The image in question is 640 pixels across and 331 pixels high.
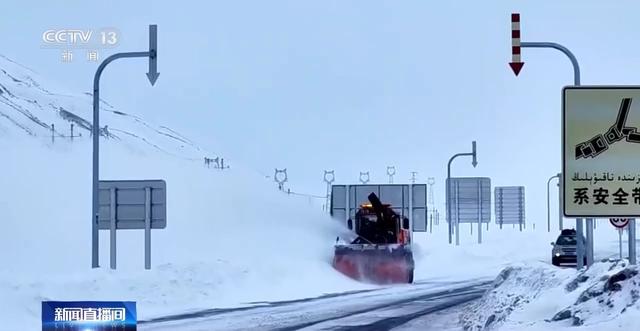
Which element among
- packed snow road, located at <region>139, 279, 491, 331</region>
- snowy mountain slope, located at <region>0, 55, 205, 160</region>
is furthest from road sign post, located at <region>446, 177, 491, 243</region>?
packed snow road, located at <region>139, 279, 491, 331</region>

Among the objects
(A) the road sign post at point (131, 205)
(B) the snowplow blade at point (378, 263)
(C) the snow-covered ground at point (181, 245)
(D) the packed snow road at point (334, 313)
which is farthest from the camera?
(B) the snowplow blade at point (378, 263)

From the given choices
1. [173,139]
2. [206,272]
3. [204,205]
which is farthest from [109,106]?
[206,272]

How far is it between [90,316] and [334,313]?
14969mm

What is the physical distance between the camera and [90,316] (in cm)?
998

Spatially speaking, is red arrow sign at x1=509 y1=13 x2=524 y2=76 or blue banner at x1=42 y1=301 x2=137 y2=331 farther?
red arrow sign at x1=509 y1=13 x2=524 y2=76

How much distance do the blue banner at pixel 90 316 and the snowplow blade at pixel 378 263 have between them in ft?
93.3

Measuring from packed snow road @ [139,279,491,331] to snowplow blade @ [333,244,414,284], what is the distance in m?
4.27

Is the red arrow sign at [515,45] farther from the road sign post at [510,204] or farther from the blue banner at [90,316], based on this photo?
the road sign post at [510,204]

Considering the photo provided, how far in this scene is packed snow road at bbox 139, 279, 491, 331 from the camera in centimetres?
2123

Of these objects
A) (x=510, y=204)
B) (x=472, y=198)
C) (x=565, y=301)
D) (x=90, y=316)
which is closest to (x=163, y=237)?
(x=472, y=198)

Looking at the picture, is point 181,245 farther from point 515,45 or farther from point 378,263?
point 515,45

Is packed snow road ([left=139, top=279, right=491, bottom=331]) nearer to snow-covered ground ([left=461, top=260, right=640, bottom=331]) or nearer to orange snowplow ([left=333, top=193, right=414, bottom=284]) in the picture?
snow-covered ground ([left=461, top=260, right=640, bottom=331])

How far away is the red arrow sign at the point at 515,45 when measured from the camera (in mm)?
18906

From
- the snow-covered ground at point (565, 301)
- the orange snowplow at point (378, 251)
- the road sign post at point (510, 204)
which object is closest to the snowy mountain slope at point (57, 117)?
the road sign post at point (510, 204)
